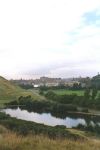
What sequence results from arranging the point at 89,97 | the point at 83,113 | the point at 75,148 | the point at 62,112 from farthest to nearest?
the point at 89,97 < the point at 62,112 < the point at 83,113 < the point at 75,148

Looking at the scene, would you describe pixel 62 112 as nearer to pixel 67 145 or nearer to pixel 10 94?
pixel 10 94

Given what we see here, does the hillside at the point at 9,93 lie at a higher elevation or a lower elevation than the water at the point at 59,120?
higher

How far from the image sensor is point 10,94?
443ft

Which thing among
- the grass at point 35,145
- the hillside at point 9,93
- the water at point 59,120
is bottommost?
the water at point 59,120

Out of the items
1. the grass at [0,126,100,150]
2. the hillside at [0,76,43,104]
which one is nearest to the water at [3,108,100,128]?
the hillside at [0,76,43,104]

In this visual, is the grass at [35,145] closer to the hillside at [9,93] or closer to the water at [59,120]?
the water at [59,120]

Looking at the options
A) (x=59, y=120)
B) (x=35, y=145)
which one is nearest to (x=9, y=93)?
(x=59, y=120)

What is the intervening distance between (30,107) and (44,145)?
3759 inches

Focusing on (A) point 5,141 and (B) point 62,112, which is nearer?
(A) point 5,141

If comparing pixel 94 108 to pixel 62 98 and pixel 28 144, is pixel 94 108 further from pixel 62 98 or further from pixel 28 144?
pixel 28 144

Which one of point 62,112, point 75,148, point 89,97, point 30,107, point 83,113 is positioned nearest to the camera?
point 75,148

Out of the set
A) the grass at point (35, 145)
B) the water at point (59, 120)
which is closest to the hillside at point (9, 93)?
the water at point (59, 120)

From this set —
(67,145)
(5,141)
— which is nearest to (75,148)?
(67,145)

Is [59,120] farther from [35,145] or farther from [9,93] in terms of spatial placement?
[9,93]
